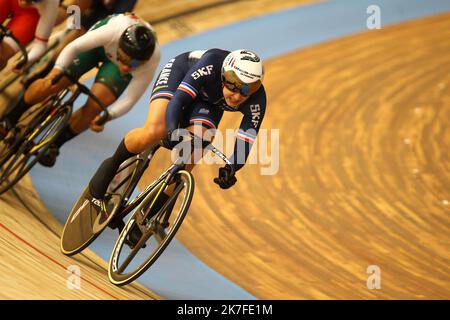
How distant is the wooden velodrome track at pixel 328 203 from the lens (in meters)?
5.67

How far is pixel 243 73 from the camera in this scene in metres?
4.62

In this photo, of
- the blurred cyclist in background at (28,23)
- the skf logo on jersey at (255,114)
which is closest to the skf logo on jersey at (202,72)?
the skf logo on jersey at (255,114)

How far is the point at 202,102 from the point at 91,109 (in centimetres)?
133

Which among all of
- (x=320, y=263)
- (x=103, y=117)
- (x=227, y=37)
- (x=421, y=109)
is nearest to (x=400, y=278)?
(x=320, y=263)

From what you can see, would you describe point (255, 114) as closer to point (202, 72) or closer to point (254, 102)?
point (254, 102)

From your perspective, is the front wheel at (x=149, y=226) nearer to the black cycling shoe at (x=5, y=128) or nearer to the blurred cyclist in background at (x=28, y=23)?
the black cycling shoe at (x=5, y=128)

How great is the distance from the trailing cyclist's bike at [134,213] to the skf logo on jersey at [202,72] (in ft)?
1.10

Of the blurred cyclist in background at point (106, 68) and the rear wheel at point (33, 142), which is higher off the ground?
the blurred cyclist in background at point (106, 68)

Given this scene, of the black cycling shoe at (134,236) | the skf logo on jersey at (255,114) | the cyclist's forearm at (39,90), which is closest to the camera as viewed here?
the skf logo on jersey at (255,114)

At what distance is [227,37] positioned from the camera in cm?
1034

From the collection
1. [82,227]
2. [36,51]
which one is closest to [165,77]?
[82,227]

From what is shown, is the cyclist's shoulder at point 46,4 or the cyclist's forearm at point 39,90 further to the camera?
the cyclist's shoulder at point 46,4

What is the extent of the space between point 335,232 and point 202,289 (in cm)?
130
